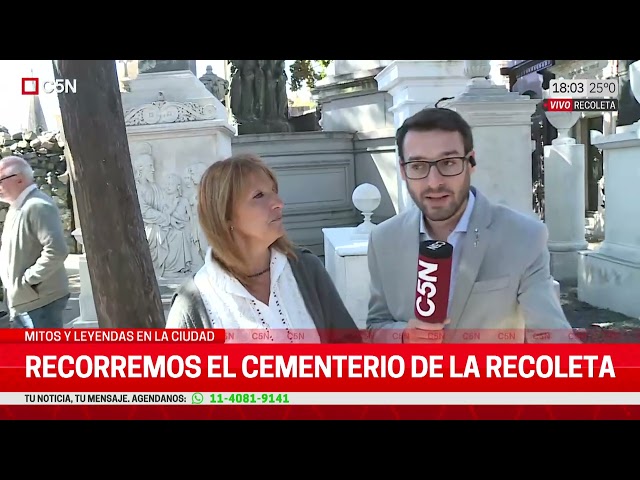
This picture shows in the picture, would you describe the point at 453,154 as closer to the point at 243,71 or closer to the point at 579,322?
the point at 579,322

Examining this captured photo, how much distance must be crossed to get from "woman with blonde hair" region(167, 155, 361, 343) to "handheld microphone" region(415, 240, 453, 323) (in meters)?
0.30

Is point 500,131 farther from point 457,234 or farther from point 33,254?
Answer: point 33,254

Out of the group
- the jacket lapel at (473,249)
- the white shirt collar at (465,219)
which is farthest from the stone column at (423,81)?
the jacket lapel at (473,249)

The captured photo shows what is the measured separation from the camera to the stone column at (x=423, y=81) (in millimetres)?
3520

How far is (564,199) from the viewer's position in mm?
3494

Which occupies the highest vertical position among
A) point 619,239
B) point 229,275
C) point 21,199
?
point 21,199

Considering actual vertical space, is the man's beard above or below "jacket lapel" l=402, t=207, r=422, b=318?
above

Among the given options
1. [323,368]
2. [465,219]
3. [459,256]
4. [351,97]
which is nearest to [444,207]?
[465,219]

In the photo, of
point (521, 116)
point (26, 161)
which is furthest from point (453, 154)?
point (26, 161)

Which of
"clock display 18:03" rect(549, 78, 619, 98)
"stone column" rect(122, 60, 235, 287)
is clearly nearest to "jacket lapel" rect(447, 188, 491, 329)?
"clock display 18:03" rect(549, 78, 619, 98)

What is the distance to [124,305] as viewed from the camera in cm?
284

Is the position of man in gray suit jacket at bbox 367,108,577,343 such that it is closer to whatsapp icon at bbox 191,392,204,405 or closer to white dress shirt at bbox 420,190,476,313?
white dress shirt at bbox 420,190,476,313

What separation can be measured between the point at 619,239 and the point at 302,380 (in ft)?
6.78

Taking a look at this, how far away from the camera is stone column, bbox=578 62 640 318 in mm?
3102
